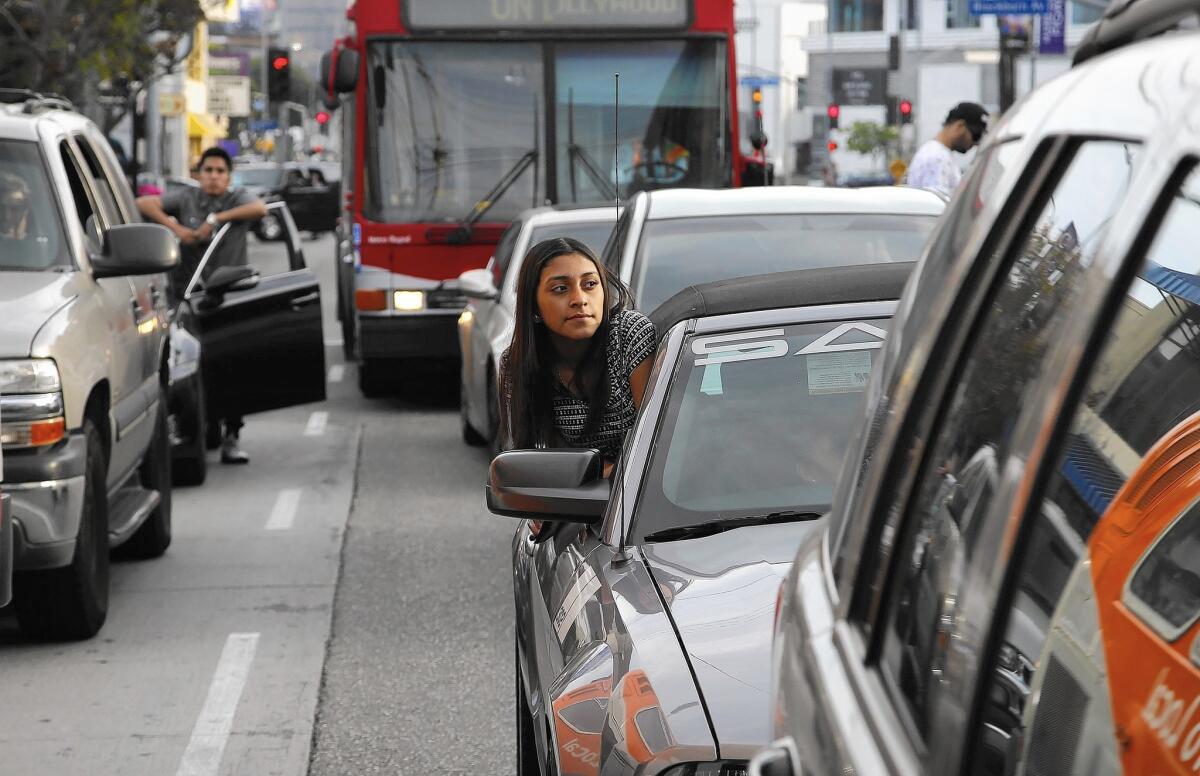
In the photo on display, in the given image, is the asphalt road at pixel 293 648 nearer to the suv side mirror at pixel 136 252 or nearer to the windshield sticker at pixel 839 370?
the suv side mirror at pixel 136 252

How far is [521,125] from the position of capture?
14.1m

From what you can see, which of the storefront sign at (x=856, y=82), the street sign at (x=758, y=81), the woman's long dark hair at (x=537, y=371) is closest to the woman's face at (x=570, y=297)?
the woman's long dark hair at (x=537, y=371)

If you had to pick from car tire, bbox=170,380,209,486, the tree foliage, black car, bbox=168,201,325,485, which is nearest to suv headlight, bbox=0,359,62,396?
black car, bbox=168,201,325,485

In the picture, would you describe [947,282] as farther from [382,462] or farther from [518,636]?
[382,462]

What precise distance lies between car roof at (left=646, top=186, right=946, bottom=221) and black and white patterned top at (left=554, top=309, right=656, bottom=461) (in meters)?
2.87

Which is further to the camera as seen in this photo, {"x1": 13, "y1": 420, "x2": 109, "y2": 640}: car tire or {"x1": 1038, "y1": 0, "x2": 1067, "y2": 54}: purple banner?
{"x1": 1038, "y1": 0, "x2": 1067, "y2": 54}: purple banner

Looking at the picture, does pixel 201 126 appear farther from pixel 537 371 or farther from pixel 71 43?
pixel 537 371

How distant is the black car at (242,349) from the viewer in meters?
10.6

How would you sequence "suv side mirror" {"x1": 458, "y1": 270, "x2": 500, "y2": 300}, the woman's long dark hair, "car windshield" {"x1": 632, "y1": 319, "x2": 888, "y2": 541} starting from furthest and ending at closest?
1. "suv side mirror" {"x1": 458, "y1": 270, "x2": 500, "y2": 300}
2. the woman's long dark hair
3. "car windshield" {"x1": 632, "y1": 319, "x2": 888, "y2": 541}

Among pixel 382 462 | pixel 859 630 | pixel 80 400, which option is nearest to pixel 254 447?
pixel 382 462

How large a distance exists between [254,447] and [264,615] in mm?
5324

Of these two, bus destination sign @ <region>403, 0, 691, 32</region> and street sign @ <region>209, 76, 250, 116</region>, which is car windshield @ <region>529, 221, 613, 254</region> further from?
street sign @ <region>209, 76, 250, 116</region>

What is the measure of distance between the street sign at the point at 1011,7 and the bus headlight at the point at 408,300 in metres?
18.7

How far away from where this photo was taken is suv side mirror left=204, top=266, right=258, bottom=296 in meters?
10.6
